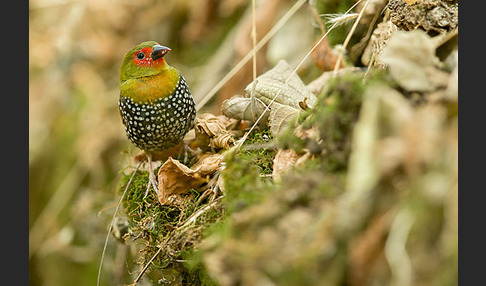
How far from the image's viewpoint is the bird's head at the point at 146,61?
8.80 feet

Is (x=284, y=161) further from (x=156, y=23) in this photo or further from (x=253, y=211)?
(x=156, y=23)

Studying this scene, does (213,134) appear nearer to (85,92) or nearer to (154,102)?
(154,102)

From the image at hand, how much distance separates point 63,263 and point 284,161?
3.63 m

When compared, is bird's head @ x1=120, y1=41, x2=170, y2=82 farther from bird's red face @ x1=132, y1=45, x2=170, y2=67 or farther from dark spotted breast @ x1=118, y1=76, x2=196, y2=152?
dark spotted breast @ x1=118, y1=76, x2=196, y2=152

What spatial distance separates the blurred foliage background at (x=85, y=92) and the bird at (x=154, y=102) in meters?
1.54

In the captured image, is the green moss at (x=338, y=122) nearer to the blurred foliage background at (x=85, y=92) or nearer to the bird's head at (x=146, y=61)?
the bird's head at (x=146, y=61)

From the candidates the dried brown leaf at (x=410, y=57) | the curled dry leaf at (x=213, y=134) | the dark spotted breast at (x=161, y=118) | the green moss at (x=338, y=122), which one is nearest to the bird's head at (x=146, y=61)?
the dark spotted breast at (x=161, y=118)

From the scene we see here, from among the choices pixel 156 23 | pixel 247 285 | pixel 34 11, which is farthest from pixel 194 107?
pixel 34 11

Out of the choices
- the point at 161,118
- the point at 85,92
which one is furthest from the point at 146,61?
the point at 85,92

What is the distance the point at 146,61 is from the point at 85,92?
2635 mm

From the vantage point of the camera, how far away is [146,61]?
2.71 metres

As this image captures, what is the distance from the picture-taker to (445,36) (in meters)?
1.61

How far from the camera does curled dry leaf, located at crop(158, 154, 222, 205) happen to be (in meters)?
2.24

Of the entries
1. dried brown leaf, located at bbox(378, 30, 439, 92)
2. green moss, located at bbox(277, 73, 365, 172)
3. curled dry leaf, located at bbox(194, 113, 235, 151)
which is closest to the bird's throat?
curled dry leaf, located at bbox(194, 113, 235, 151)
